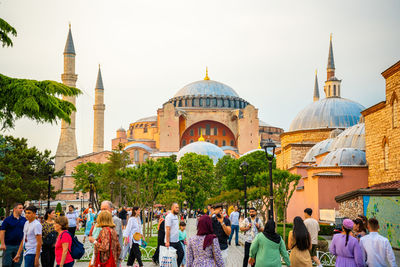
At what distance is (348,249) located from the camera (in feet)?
20.6

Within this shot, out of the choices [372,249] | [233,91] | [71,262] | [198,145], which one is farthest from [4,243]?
[233,91]

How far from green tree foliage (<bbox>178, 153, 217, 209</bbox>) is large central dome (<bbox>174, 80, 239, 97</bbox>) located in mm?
33103

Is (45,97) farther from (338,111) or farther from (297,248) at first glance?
(338,111)

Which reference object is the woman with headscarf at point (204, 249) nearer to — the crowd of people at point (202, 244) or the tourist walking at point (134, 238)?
the crowd of people at point (202, 244)

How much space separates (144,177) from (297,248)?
1439 cm

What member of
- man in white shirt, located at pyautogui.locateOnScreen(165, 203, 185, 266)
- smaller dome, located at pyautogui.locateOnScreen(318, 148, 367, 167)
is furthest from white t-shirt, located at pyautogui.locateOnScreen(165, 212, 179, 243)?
smaller dome, located at pyautogui.locateOnScreen(318, 148, 367, 167)

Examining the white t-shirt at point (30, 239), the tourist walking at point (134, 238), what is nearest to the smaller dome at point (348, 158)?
the tourist walking at point (134, 238)

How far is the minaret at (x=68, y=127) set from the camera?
52.4m

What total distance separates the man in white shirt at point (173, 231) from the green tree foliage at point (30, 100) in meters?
3.66

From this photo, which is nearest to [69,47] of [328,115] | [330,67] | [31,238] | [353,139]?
[330,67]

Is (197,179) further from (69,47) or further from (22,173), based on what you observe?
(69,47)

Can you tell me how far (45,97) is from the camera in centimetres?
1020

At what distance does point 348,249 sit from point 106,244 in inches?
113

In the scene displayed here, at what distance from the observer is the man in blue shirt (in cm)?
766
